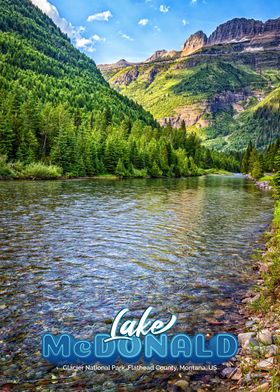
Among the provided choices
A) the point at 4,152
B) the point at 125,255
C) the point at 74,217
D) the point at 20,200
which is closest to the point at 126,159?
the point at 4,152

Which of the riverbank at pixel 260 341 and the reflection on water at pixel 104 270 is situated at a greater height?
the riverbank at pixel 260 341

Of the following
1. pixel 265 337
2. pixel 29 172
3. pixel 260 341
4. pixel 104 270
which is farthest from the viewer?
pixel 29 172

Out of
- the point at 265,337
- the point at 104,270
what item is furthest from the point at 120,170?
the point at 265,337

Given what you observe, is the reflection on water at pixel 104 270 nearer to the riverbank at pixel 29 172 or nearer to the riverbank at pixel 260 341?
the riverbank at pixel 260 341

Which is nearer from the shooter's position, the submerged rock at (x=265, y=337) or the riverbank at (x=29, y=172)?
the submerged rock at (x=265, y=337)

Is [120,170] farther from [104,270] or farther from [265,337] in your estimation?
[265,337]

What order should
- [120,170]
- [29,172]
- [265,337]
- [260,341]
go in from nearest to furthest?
[260,341]
[265,337]
[29,172]
[120,170]

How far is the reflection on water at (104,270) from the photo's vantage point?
10539 mm

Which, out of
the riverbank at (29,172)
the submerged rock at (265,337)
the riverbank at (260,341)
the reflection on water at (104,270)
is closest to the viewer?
the riverbank at (260,341)

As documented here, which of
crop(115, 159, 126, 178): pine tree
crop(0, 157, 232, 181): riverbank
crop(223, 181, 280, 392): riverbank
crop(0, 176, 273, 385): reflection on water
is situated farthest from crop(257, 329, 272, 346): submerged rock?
crop(115, 159, 126, 178): pine tree

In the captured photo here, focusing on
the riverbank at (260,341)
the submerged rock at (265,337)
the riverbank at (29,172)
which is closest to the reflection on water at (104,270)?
the riverbank at (260,341)

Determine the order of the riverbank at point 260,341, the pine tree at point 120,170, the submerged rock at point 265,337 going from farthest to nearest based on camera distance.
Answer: the pine tree at point 120,170 < the submerged rock at point 265,337 < the riverbank at point 260,341

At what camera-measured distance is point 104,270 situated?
16.0m

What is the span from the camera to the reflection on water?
10.5m
